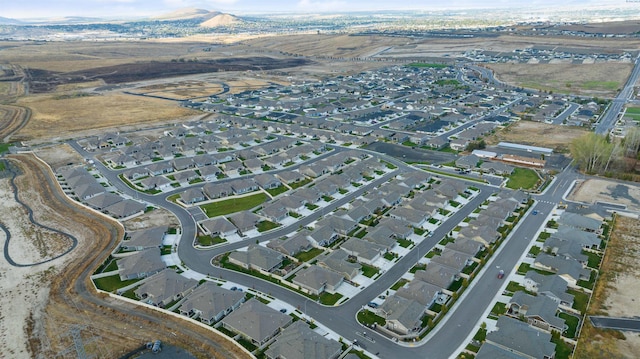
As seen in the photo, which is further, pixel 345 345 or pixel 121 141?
pixel 121 141

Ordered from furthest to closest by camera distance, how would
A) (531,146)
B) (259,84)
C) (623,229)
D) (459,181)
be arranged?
(259,84), (531,146), (459,181), (623,229)

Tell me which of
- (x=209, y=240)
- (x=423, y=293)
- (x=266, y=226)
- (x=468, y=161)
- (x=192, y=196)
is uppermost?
(x=468, y=161)

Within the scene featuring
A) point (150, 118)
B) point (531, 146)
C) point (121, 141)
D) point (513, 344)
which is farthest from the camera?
point (150, 118)

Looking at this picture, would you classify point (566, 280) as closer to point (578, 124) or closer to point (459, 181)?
point (459, 181)

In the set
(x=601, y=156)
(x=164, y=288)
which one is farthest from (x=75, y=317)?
(x=601, y=156)

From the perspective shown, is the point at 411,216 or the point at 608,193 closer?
the point at 411,216

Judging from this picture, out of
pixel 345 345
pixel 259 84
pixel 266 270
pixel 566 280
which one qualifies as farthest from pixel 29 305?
pixel 259 84

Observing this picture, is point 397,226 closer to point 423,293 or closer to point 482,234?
point 482,234

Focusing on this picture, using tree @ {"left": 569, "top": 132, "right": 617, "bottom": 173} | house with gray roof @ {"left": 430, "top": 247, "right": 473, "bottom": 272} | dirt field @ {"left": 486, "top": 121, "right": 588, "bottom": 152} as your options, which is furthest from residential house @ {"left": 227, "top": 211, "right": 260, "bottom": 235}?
dirt field @ {"left": 486, "top": 121, "right": 588, "bottom": 152}
